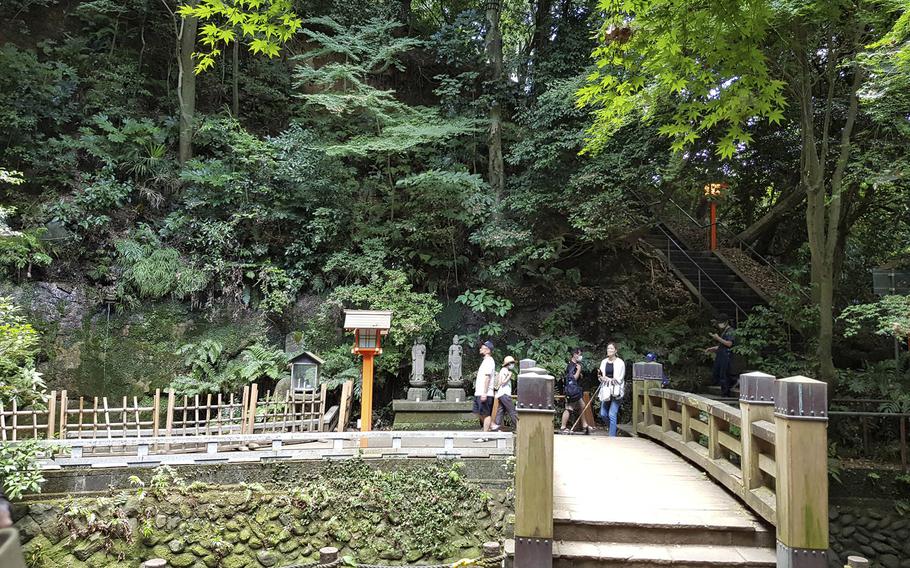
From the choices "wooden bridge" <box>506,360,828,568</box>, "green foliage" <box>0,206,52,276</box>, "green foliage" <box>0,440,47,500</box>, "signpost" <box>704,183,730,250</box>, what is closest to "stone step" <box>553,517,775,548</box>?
"wooden bridge" <box>506,360,828,568</box>

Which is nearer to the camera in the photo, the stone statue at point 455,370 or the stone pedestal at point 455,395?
the stone pedestal at point 455,395

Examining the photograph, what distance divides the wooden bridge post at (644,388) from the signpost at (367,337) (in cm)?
478

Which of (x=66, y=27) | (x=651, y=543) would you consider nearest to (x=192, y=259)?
(x=66, y=27)

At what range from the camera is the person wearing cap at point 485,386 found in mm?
9492

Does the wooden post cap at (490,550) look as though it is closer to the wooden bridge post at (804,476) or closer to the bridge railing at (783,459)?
the bridge railing at (783,459)

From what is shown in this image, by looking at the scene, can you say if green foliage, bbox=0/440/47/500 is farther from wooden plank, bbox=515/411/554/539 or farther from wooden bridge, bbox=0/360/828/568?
wooden plank, bbox=515/411/554/539

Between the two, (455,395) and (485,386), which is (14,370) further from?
(455,395)

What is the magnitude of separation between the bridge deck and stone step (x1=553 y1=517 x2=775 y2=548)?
17 mm

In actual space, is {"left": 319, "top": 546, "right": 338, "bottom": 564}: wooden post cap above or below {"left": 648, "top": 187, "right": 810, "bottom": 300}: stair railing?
below

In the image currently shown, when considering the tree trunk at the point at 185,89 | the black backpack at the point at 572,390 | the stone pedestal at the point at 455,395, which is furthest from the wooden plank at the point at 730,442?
the tree trunk at the point at 185,89

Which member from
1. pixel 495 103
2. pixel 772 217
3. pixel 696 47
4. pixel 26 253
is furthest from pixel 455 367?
pixel 772 217

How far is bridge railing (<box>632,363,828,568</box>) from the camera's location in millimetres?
4184

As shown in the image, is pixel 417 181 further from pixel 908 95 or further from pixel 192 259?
pixel 908 95

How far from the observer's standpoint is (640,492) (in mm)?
5711
